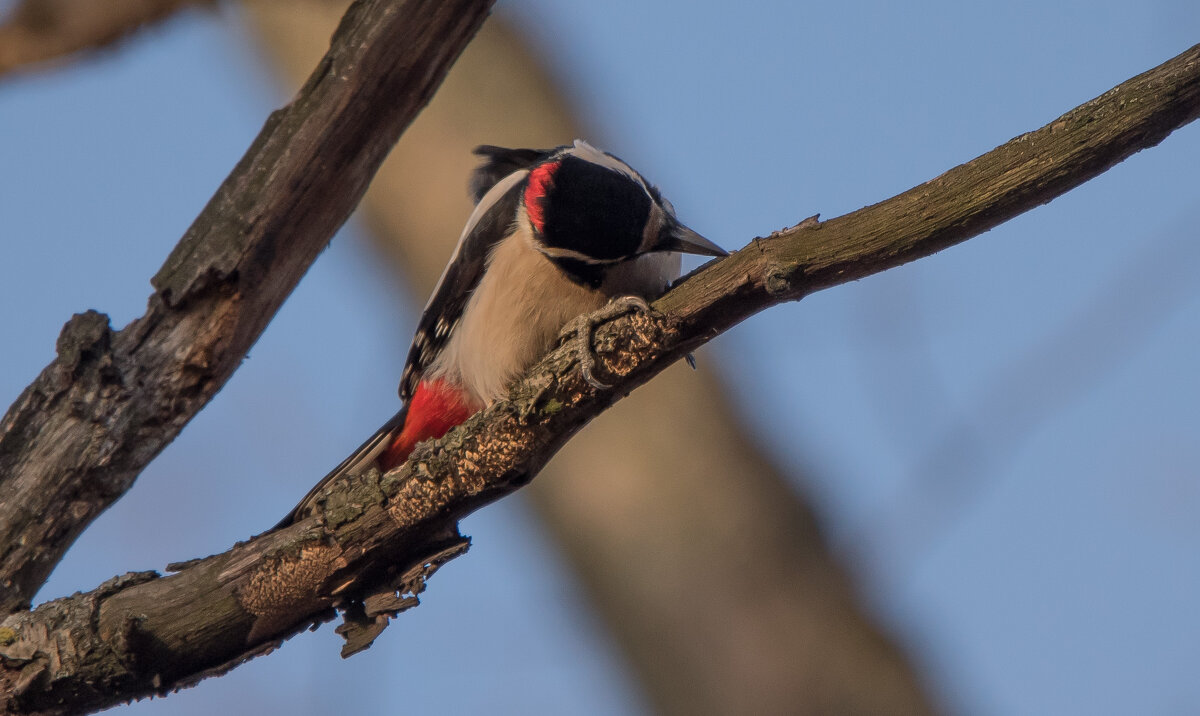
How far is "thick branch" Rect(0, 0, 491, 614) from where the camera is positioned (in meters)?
2.34

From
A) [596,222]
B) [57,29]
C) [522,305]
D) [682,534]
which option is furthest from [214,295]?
[682,534]

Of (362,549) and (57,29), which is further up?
(57,29)

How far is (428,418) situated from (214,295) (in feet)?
2.96

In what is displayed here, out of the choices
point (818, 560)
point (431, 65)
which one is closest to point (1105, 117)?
point (431, 65)

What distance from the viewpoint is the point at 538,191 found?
3.21 meters

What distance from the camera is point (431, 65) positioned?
2.56 meters

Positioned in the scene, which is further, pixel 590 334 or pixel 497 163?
pixel 497 163

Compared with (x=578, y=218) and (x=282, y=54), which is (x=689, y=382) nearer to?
(x=578, y=218)

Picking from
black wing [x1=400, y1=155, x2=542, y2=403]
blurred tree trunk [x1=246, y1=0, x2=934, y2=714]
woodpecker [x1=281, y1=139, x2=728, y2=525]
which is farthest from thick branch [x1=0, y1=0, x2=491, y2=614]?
blurred tree trunk [x1=246, y1=0, x2=934, y2=714]

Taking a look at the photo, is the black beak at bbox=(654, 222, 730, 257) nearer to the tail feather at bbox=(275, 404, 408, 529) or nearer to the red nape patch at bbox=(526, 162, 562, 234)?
the red nape patch at bbox=(526, 162, 562, 234)

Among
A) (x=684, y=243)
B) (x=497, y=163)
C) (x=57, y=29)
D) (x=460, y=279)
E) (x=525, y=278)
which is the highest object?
(x=57, y=29)

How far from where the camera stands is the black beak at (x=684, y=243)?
297cm

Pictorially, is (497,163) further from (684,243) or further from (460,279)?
(684,243)

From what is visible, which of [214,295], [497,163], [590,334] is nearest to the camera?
[590,334]
